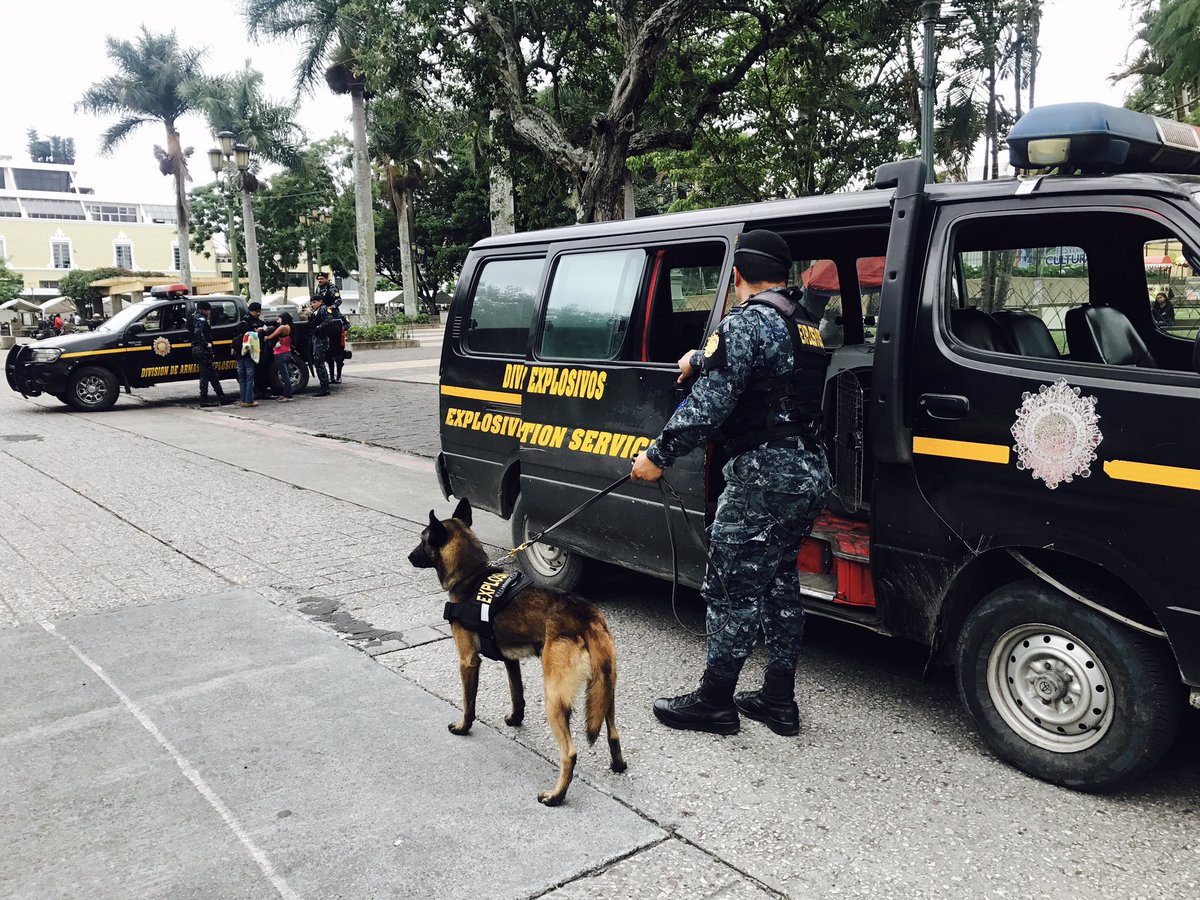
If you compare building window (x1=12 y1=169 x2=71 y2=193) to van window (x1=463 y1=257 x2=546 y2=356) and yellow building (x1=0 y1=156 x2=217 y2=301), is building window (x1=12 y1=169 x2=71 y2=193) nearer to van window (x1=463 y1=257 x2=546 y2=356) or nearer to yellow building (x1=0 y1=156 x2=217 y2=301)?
yellow building (x1=0 y1=156 x2=217 y2=301)

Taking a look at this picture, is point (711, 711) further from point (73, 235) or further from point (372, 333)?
point (73, 235)

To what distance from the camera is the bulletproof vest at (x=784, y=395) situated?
3.60m

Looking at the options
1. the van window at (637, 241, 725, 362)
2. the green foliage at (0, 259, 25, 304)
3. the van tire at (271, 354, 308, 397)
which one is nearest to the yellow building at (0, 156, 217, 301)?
the green foliage at (0, 259, 25, 304)

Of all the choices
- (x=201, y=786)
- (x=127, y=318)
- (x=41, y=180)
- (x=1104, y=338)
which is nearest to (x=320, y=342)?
(x=127, y=318)

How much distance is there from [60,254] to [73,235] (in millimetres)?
2104

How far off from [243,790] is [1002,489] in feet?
9.57

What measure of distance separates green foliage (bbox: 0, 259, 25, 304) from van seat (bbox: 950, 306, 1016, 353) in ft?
264

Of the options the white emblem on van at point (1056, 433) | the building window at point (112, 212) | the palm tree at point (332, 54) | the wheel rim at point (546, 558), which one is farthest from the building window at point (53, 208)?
the white emblem on van at point (1056, 433)

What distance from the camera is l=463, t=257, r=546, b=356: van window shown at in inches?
216

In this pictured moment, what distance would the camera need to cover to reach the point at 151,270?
88.5m

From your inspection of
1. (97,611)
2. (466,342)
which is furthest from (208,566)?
(466,342)

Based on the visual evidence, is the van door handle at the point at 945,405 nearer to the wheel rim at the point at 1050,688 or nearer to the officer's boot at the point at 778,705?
the wheel rim at the point at 1050,688

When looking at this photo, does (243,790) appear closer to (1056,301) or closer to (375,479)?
(1056,301)

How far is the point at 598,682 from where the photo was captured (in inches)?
129
